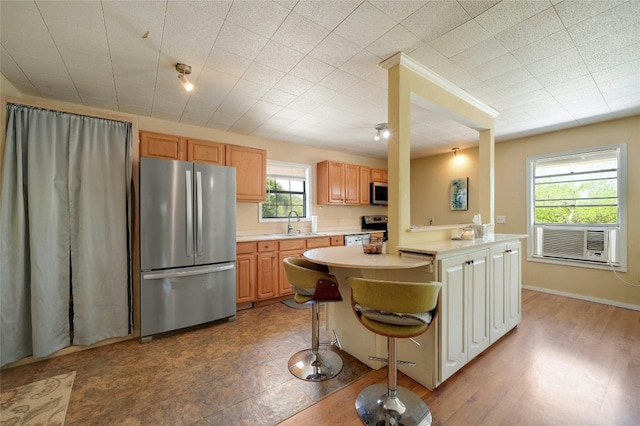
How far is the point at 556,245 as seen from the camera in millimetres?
4059

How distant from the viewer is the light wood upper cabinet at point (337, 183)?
15.8ft

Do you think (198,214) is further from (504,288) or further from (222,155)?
(504,288)

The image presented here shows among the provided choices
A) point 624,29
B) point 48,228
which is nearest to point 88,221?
point 48,228

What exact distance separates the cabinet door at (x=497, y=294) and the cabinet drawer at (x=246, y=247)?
2.74 metres

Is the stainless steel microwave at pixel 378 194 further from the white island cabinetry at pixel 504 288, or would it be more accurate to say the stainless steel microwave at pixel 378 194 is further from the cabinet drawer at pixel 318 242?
the white island cabinetry at pixel 504 288

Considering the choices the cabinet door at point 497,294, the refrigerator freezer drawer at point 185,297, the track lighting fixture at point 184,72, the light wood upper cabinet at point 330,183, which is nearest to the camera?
the track lighting fixture at point 184,72

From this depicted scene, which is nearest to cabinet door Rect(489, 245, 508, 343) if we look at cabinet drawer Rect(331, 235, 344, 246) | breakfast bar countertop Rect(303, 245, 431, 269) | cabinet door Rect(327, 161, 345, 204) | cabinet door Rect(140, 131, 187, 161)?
breakfast bar countertop Rect(303, 245, 431, 269)

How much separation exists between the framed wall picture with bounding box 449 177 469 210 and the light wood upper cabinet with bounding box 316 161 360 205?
191 cm

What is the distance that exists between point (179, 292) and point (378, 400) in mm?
2212

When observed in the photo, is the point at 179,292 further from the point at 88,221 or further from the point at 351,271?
the point at 351,271

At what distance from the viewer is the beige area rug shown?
1649mm

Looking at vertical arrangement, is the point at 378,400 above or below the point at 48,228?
below

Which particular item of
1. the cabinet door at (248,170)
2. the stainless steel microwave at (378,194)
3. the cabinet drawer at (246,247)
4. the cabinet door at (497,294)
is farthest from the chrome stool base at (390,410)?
the stainless steel microwave at (378,194)

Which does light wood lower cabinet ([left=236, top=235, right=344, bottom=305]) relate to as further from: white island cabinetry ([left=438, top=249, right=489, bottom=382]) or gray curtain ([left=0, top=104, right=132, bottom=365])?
white island cabinetry ([left=438, top=249, right=489, bottom=382])
